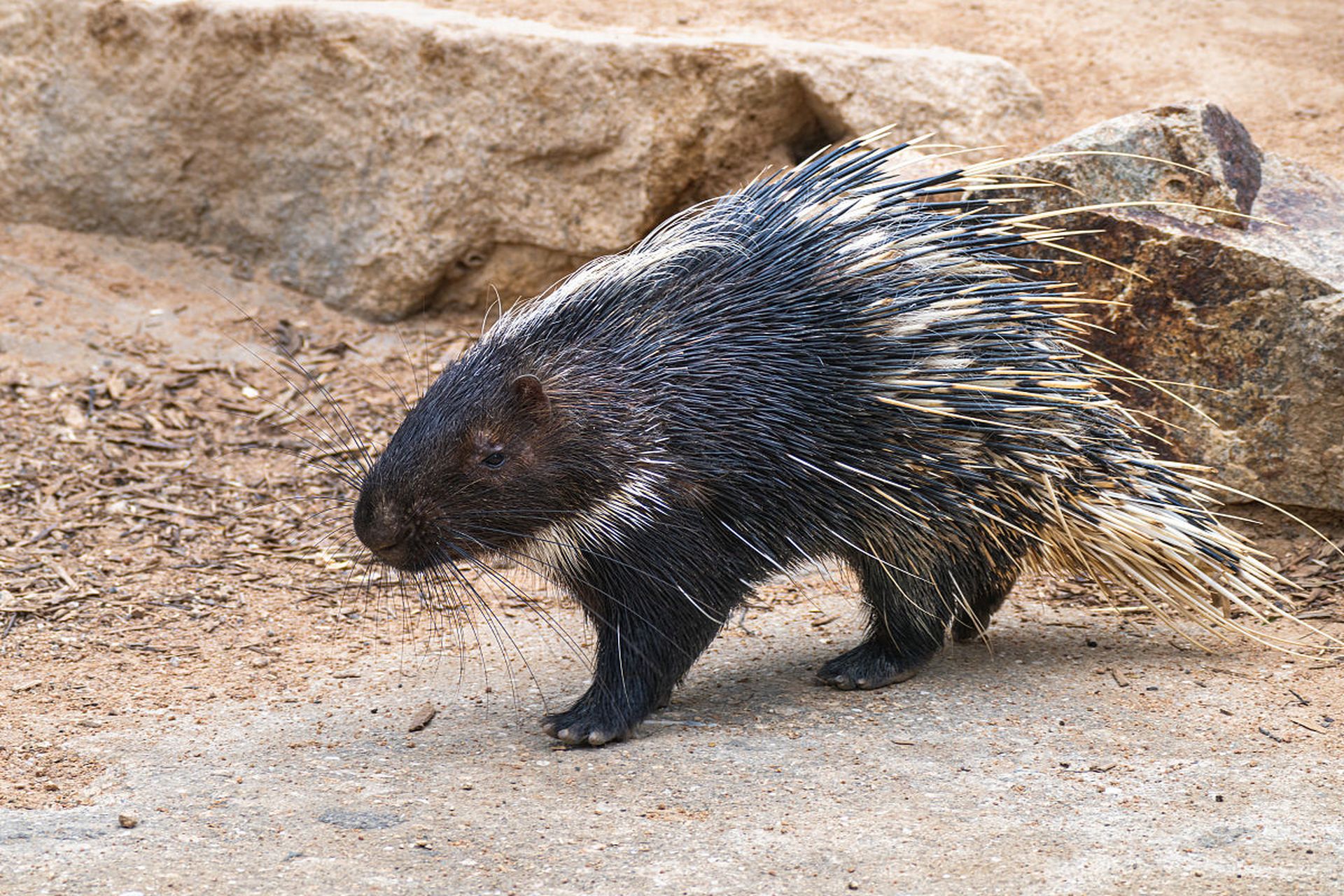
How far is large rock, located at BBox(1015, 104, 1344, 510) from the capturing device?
5.18 metres

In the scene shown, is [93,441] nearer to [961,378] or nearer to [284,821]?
[284,821]

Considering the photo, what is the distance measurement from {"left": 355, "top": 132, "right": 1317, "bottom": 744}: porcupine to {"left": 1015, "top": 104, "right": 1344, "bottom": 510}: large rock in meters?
1.17

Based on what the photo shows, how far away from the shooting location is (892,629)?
4465 millimetres

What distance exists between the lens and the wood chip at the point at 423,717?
4.21 m

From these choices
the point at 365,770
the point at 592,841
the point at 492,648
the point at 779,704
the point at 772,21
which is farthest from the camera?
the point at 772,21

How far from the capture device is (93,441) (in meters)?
6.43

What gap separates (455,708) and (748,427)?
1339 millimetres

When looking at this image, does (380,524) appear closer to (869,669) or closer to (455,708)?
(455,708)

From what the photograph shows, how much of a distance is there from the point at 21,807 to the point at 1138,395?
4.08 metres

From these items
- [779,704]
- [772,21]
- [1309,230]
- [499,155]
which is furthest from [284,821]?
[772,21]

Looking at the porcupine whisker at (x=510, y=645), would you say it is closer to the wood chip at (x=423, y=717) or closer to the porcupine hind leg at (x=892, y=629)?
the wood chip at (x=423, y=717)

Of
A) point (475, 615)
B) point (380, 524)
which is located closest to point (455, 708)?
point (380, 524)

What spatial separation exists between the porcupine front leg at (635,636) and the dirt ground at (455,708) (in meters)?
0.09

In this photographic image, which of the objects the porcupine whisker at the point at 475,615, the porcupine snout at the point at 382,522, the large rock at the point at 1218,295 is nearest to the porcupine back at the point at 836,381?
the porcupine whisker at the point at 475,615
